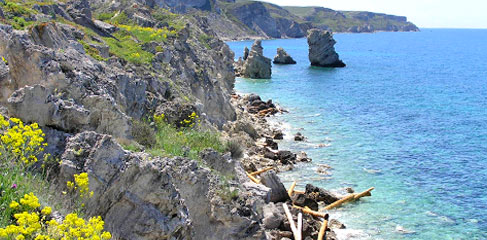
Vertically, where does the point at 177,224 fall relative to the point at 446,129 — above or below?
above

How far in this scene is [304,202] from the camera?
23.8 metres

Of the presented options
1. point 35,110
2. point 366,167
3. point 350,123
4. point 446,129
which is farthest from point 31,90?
point 446,129

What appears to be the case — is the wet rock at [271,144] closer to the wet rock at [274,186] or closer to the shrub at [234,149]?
the wet rock at [274,186]

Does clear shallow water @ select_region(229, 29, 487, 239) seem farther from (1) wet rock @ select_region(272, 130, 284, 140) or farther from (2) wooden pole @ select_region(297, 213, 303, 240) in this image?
(2) wooden pole @ select_region(297, 213, 303, 240)

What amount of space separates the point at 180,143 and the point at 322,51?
10127 cm

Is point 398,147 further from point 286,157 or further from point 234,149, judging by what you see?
point 234,149

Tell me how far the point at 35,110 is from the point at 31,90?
500 millimetres

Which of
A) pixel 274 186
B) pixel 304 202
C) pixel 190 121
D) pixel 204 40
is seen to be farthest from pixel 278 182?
pixel 204 40

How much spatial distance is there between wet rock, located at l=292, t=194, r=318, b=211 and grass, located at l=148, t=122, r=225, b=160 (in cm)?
876

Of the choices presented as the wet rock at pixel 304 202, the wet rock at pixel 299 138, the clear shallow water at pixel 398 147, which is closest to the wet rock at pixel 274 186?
the wet rock at pixel 304 202

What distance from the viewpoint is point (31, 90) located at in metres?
10.6

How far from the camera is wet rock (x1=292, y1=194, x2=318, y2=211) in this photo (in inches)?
932

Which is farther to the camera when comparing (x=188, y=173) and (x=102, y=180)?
(x=188, y=173)

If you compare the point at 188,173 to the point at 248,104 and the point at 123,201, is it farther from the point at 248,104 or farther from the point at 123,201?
the point at 248,104
